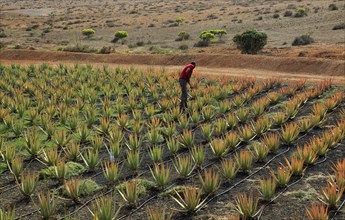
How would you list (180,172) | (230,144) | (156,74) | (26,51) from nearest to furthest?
(180,172)
(230,144)
(156,74)
(26,51)

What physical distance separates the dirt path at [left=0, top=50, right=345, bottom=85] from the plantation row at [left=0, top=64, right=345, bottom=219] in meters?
4.70

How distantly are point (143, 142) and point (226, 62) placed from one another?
15.8m

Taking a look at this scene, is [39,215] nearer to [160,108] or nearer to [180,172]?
[180,172]

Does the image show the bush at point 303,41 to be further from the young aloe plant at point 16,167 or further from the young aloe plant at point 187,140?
the young aloe plant at point 16,167

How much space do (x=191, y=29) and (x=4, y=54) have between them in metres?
20.8

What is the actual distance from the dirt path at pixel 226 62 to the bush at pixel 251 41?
4.02 m

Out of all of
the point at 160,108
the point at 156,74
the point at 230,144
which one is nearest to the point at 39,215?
the point at 230,144

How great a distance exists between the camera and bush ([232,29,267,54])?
1150 inches

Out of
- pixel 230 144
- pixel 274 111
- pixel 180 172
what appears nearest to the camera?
pixel 180 172

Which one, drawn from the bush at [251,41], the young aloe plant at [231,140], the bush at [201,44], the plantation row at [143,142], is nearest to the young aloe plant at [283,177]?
the plantation row at [143,142]

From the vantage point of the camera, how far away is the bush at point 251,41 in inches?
1150

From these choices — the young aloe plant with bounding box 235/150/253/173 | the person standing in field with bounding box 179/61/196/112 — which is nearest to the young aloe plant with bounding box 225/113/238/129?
the person standing in field with bounding box 179/61/196/112

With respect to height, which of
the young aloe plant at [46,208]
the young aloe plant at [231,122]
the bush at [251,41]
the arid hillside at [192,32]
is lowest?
the arid hillside at [192,32]

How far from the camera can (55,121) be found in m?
13.4
